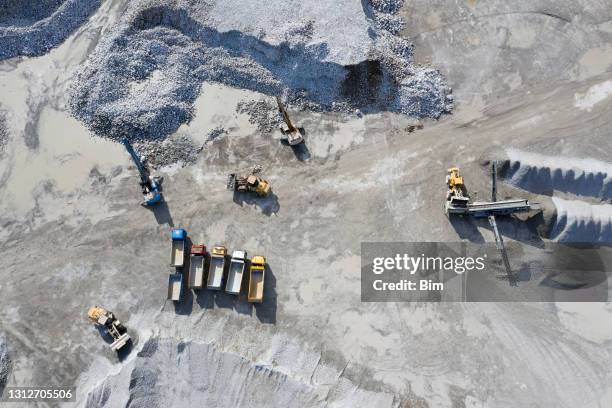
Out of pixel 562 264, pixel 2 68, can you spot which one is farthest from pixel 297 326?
pixel 2 68

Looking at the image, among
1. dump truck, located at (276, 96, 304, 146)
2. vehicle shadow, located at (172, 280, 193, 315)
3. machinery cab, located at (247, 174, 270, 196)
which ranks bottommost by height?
vehicle shadow, located at (172, 280, 193, 315)

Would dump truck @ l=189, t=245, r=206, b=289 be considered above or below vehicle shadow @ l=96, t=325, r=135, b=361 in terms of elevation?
above

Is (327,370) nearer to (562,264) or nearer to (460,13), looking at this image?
(562,264)

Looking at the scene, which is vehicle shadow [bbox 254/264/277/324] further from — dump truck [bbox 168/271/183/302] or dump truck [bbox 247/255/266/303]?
dump truck [bbox 168/271/183/302]

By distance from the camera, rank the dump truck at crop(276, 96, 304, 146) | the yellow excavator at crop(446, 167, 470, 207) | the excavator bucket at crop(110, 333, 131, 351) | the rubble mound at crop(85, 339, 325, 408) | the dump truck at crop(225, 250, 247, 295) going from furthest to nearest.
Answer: the dump truck at crop(276, 96, 304, 146) → the yellow excavator at crop(446, 167, 470, 207) → the dump truck at crop(225, 250, 247, 295) → the excavator bucket at crop(110, 333, 131, 351) → the rubble mound at crop(85, 339, 325, 408)

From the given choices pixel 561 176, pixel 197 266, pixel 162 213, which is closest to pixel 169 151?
pixel 162 213

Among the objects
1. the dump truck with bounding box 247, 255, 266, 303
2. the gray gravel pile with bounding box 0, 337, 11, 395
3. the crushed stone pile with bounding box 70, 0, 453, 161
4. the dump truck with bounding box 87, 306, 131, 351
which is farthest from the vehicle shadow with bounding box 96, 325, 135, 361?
the crushed stone pile with bounding box 70, 0, 453, 161

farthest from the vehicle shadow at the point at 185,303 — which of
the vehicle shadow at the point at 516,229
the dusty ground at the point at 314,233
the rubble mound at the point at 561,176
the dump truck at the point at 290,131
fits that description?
the rubble mound at the point at 561,176
